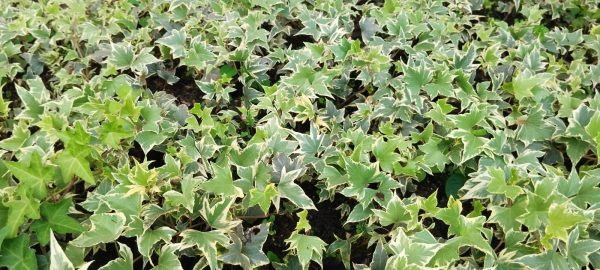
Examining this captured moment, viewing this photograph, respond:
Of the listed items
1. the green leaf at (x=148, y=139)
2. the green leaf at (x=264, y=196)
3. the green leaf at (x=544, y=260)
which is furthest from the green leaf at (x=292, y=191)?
the green leaf at (x=544, y=260)

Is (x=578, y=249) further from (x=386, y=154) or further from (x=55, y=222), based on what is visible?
(x=55, y=222)

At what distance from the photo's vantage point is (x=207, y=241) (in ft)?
6.32

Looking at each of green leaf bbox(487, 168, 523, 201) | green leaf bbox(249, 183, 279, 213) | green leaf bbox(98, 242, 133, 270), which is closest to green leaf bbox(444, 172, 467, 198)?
green leaf bbox(487, 168, 523, 201)

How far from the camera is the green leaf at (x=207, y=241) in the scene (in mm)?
1892

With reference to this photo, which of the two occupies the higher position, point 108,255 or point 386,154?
point 386,154

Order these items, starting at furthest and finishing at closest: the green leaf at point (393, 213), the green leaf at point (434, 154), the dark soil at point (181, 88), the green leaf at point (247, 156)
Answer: the dark soil at point (181, 88) < the green leaf at point (434, 154) < the green leaf at point (247, 156) < the green leaf at point (393, 213)

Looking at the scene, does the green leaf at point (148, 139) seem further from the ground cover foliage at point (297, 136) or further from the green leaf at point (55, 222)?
the green leaf at point (55, 222)

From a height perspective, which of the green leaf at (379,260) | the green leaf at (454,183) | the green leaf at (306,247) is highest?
the green leaf at (306,247)

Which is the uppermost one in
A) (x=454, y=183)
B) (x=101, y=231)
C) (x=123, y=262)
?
(x=101, y=231)

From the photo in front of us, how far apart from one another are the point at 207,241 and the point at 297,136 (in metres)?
0.72

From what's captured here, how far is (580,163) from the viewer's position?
8.62 feet

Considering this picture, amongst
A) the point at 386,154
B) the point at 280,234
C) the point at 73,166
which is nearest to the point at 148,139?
the point at 73,166

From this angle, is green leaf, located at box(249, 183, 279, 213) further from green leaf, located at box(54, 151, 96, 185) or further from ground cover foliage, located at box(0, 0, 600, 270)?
green leaf, located at box(54, 151, 96, 185)

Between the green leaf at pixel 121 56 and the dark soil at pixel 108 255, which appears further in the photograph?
the green leaf at pixel 121 56
